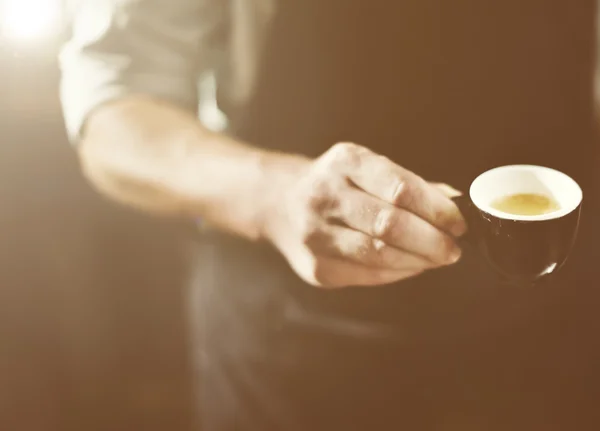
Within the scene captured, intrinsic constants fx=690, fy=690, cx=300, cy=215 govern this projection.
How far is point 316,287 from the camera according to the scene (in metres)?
0.72

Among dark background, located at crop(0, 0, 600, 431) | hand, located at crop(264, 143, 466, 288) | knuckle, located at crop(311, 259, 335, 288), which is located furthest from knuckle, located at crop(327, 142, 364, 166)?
dark background, located at crop(0, 0, 600, 431)

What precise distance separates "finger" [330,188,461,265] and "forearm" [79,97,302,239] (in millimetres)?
102

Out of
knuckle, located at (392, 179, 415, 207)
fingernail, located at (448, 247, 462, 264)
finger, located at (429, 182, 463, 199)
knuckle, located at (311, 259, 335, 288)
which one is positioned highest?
finger, located at (429, 182, 463, 199)

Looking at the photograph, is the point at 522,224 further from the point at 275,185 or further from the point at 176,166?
the point at 176,166

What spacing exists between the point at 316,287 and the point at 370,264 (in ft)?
0.30

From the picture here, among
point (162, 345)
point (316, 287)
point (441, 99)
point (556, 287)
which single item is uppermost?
point (441, 99)

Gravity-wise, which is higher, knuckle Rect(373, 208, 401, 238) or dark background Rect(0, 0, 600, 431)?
knuckle Rect(373, 208, 401, 238)

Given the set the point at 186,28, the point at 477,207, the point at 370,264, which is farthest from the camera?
the point at 186,28

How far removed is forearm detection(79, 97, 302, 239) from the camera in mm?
703

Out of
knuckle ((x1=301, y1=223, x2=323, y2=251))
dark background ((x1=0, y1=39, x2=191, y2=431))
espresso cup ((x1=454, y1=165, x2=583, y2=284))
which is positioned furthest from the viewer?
dark background ((x1=0, y1=39, x2=191, y2=431))

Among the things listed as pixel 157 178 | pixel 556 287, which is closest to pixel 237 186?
pixel 157 178

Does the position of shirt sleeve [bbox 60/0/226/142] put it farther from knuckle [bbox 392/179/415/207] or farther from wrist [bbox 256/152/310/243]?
knuckle [bbox 392/179/415/207]

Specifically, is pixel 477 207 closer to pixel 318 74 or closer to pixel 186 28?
pixel 318 74

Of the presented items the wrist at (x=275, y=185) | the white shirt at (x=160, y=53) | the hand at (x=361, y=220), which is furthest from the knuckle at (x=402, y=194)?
the white shirt at (x=160, y=53)
